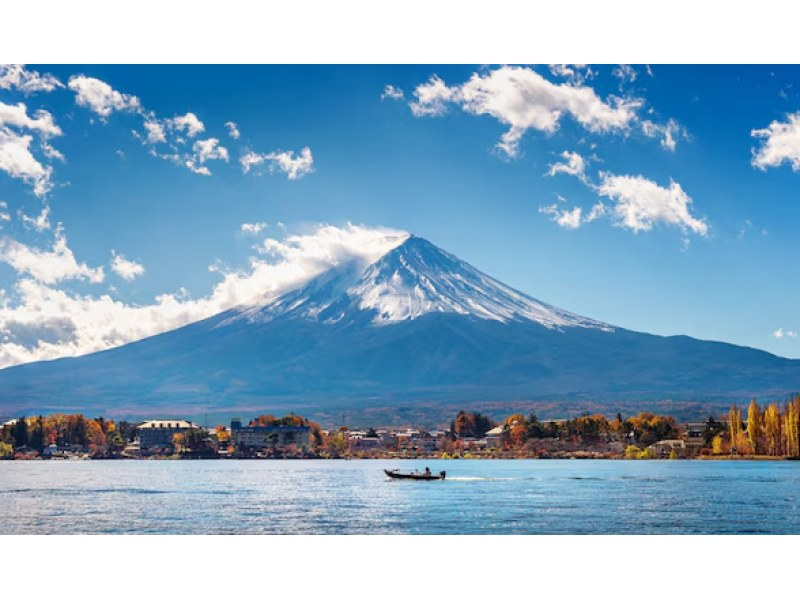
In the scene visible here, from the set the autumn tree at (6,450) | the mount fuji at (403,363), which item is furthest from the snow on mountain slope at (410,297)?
the autumn tree at (6,450)

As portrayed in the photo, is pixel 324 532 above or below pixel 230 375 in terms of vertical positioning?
below

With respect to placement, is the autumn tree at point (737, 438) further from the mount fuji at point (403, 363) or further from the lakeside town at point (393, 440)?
the mount fuji at point (403, 363)

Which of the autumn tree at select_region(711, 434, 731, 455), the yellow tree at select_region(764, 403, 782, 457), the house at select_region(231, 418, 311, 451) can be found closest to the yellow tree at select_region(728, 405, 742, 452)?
the autumn tree at select_region(711, 434, 731, 455)

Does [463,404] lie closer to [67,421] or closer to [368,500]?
[67,421]

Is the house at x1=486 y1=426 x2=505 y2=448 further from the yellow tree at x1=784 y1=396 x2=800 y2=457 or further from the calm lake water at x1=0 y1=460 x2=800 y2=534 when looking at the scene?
the calm lake water at x1=0 y1=460 x2=800 y2=534

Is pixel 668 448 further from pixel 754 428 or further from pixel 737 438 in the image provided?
pixel 754 428
